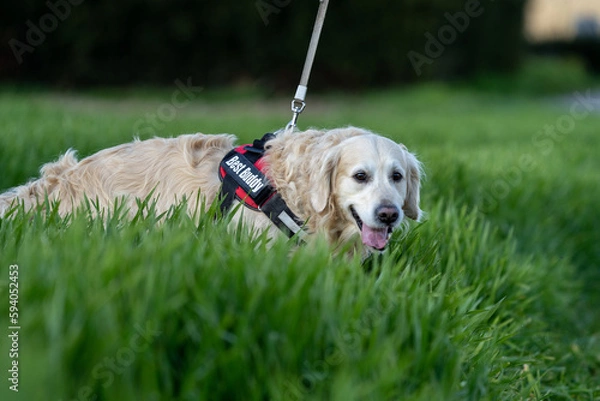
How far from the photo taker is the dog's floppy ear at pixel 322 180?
3418 millimetres

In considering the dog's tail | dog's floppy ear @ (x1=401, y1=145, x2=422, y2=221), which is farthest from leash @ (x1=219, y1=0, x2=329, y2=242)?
the dog's tail

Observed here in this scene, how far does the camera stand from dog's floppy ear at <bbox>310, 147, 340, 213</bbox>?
3.42 meters

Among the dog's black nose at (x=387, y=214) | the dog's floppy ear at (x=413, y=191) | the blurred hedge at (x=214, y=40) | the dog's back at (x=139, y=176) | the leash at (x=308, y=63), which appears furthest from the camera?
the blurred hedge at (x=214, y=40)

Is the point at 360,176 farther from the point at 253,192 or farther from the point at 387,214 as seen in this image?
the point at 253,192

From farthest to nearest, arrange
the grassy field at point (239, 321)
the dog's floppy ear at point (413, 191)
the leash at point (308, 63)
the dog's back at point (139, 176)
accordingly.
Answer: the leash at point (308, 63) < the dog's floppy ear at point (413, 191) < the dog's back at point (139, 176) < the grassy field at point (239, 321)

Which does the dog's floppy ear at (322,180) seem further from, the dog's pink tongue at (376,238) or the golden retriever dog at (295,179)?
the dog's pink tongue at (376,238)

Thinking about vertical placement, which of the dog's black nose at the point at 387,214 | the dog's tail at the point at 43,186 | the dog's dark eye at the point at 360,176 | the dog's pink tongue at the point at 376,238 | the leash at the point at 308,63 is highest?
the leash at the point at 308,63

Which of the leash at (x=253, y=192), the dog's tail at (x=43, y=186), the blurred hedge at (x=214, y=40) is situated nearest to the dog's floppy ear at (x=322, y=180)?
the leash at (x=253, y=192)

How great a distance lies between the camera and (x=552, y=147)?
30.7 ft

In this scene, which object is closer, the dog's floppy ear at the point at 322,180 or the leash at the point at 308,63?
the dog's floppy ear at the point at 322,180

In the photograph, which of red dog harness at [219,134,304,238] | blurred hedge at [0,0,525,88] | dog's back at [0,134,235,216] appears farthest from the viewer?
blurred hedge at [0,0,525,88]

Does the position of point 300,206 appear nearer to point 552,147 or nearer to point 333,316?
point 333,316

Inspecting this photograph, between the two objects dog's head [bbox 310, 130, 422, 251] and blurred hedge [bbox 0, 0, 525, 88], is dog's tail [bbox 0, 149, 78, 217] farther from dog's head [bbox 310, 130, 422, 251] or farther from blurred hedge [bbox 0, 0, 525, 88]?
blurred hedge [bbox 0, 0, 525, 88]

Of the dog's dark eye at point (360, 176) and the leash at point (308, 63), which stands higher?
the leash at point (308, 63)
